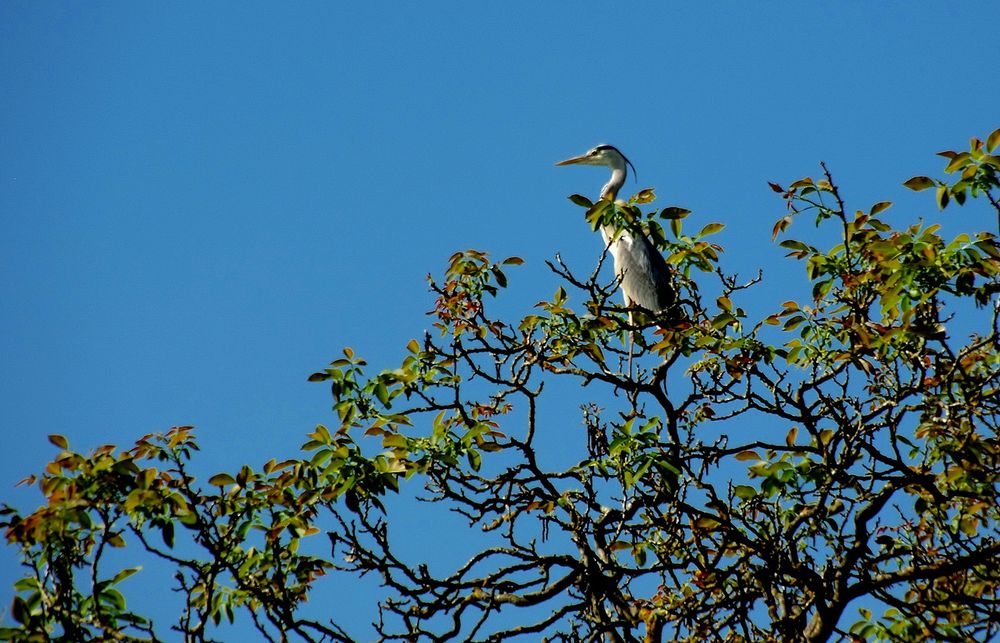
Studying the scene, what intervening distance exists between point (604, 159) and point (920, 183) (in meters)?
6.04

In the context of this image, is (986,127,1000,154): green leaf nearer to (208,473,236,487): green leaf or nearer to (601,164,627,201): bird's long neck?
(208,473,236,487): green leaf

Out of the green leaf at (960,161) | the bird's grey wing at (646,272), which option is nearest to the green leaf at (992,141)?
the green leaf at (960,161)

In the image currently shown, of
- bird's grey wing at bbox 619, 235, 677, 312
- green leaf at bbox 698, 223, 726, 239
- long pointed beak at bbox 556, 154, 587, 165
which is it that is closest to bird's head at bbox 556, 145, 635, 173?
long pointed beak at bbox 556, 154, 587, 165

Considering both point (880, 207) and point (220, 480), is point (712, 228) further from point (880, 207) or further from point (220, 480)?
point (220, 480)

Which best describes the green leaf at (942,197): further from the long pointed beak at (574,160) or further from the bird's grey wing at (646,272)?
the long pointed beak at (574,160)

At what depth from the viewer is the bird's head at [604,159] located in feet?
31.0

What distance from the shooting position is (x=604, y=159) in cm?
967

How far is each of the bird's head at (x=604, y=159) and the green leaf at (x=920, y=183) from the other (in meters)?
5.64

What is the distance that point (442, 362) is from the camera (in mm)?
4293

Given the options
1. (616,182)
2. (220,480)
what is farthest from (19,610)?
(616,182)

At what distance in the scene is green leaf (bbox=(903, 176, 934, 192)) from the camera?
12.2ft

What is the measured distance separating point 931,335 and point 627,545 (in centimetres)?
142

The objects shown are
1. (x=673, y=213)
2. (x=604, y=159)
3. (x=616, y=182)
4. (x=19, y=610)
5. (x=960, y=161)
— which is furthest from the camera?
(x=604, y=159)

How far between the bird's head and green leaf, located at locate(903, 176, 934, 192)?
5.64 m
